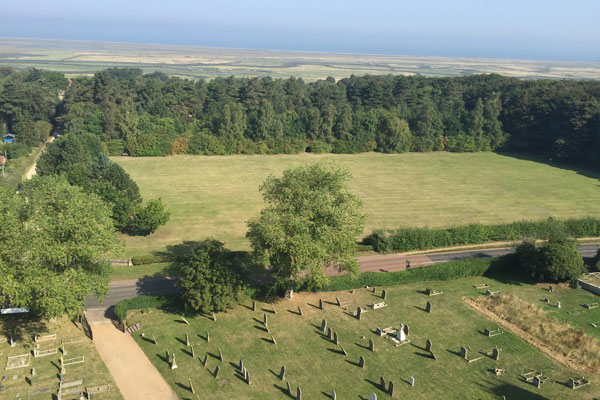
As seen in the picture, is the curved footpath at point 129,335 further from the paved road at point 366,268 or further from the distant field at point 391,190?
the distant field at point 391,190

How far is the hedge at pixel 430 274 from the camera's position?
5266 cm

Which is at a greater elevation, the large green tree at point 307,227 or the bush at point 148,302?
the large green tree at point 307,227

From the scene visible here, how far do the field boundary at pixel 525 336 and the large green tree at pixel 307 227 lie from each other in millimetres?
13963

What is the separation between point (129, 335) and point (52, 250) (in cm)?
1085

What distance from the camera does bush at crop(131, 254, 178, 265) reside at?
189 ft

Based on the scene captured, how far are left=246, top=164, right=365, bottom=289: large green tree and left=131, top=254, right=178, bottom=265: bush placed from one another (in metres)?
15.9

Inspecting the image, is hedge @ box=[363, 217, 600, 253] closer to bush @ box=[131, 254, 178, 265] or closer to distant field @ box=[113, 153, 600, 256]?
distant field @ box=[113, 153, 600, 256]

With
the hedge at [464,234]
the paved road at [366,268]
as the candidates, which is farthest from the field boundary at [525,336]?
the hedge at [464,234]

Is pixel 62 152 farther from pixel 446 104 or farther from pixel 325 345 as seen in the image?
pixel 446 104

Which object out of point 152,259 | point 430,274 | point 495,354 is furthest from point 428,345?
point 152,259

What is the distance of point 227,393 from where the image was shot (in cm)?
3547

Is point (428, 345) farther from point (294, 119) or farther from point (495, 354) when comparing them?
point (294, 119)

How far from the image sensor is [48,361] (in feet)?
126

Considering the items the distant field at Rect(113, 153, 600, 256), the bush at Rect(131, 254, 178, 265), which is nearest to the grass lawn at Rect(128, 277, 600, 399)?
the bush at Rect(131, 254, 178, 265)
